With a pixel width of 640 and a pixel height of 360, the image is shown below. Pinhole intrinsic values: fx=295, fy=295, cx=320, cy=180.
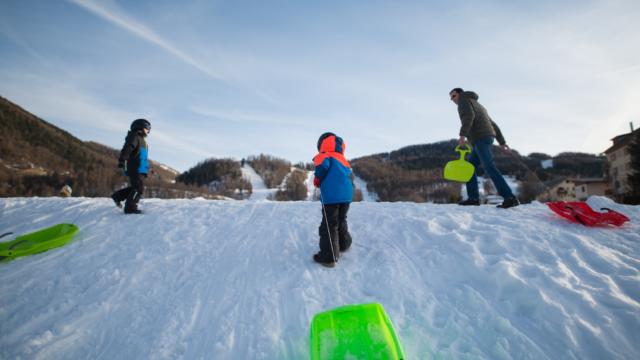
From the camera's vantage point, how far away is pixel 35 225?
626cm

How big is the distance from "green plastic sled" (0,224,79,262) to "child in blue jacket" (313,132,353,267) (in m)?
4.55

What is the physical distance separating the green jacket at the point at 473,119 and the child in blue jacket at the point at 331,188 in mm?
3208

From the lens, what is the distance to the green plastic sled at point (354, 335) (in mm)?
2469

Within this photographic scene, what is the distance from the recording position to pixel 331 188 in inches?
170

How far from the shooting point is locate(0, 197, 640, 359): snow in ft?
9.33

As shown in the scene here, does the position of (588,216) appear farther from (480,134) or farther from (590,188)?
(590,188)

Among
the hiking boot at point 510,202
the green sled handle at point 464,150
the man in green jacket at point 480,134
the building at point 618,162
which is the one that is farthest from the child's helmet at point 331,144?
the building at point 618,162

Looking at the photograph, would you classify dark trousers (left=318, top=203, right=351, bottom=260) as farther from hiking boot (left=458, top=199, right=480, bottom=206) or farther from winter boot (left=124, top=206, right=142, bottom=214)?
winter boot (left=124, top=206, right=142, bottom=214)

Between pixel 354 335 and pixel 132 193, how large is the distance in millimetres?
6135

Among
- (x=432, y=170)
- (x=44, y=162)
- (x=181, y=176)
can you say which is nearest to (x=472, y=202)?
(x=44, y=162)

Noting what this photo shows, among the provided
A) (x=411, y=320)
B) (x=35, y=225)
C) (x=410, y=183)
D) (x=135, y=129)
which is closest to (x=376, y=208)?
(x=411, y=320)

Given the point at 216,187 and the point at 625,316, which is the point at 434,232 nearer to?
the point at 625,316

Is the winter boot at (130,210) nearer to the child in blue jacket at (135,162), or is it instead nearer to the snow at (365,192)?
the child in blue jacket at (135,162)

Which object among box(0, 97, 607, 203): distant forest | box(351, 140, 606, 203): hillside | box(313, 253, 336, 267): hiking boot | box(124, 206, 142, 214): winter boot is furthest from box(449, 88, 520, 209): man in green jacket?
box(351, 140, 606, 203): hillside
